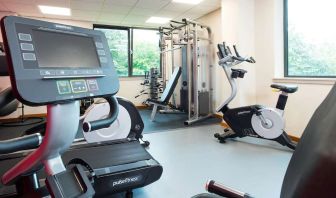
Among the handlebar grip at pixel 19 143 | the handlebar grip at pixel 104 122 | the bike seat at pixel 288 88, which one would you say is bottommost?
the handlebar grip at pixel 19 143

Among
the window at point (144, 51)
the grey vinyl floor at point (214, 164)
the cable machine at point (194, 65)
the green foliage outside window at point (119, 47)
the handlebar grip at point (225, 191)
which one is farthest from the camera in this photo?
the window at point (144, 51)

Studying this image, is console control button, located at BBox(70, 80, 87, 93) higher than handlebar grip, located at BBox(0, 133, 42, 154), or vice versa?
console control button, located at BBox(70, 80, 87, 93)

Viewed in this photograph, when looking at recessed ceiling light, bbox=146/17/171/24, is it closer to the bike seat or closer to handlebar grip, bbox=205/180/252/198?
the bike seat

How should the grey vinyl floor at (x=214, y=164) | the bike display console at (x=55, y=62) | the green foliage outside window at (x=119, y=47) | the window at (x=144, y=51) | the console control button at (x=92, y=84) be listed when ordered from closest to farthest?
the bike display console at (x=55, y=62)
the console control button at (x=92, y=84)
the grey vinyl floor at (x=214, y=164)
the green foliage outside window at (x=119, y=47)
the window at (x=144, y=51)

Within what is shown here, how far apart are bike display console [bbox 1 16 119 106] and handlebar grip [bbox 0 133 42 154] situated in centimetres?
16

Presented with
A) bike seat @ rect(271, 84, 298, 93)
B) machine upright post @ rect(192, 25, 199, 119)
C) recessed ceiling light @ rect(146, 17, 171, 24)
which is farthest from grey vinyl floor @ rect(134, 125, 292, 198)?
recessed ceiling light @ rect(146, 17, 171, 24)

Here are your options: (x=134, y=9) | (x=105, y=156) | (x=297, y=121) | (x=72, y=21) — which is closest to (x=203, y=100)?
(x=297, y=121)

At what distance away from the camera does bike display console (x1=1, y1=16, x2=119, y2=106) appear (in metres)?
0.64

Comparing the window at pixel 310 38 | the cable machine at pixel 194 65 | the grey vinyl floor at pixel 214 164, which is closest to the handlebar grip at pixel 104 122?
the grey vinyl floor at pixel 214 164

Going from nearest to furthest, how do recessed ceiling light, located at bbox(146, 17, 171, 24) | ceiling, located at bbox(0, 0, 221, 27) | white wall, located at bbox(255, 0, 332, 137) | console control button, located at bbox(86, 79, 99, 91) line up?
console control button, located at bbox(86, 79, 99, 91) < white wall, located at bbox(255, 0, 332, 137) < ceiling, located at bbox(0, 0, 221, 27) < recessed ceiling light, located at bbox(146, 17, 171, 24)

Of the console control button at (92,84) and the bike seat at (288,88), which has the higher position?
the console control button at (92,84)

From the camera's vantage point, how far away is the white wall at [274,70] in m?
3.12

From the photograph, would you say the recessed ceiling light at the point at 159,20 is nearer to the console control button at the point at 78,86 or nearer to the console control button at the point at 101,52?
the console control button at the point at 101,52

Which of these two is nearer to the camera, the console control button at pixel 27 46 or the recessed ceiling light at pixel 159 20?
the console control button at pixel 27 46
